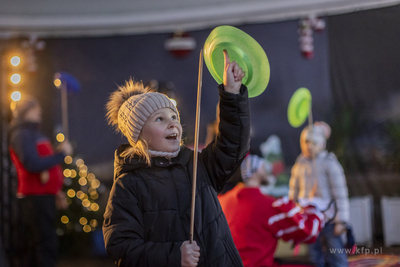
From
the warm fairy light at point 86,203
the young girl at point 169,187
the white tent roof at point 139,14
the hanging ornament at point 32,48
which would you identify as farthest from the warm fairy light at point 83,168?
the young girl at point 169,187

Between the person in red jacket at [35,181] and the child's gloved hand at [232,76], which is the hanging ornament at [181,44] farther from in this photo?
the child's gloved hand at [232,76]

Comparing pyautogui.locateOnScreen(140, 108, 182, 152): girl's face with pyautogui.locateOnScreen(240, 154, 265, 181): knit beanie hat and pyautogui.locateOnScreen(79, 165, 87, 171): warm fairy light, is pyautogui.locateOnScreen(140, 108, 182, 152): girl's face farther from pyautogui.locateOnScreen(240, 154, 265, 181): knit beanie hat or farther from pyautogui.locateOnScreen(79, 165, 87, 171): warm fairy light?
pyautogui.locateOnScreen(79, 165, 87, 171): warm fairy light

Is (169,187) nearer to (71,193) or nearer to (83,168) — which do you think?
(71,193)

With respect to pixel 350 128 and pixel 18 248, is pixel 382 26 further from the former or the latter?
pixel 18 248

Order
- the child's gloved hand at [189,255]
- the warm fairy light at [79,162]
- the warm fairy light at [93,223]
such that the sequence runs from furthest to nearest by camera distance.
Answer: the warm fairy light at [79,162]
the warm fairy light at [93,223]
the child's gloved hand at [189,255]

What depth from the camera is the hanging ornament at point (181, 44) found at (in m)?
4.87

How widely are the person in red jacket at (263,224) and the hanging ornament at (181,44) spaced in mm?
3111

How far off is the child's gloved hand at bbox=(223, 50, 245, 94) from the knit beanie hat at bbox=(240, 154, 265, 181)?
3.60 ft

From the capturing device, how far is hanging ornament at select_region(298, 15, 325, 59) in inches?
175

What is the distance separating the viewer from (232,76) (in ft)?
3.78

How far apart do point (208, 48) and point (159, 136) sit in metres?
0.33

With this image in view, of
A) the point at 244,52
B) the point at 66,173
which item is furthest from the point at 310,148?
the point at 66,173

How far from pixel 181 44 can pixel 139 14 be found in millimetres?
663

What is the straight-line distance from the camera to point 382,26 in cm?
417
